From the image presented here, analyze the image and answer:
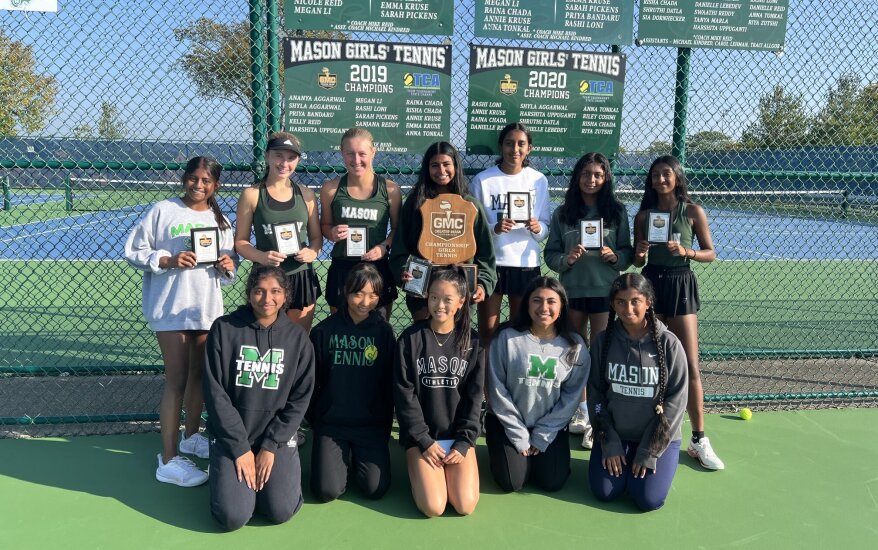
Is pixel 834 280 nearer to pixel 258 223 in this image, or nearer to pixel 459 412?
pixel 459 412

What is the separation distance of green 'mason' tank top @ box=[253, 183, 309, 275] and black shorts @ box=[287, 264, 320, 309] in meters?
0.04

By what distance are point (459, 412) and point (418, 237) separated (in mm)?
1064

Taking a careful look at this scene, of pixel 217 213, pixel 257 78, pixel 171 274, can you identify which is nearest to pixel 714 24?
pixel 257 78

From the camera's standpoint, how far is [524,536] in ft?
10.7

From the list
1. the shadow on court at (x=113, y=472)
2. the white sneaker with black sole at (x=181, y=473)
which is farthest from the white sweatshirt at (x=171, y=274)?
the shadow on court at (x=113, y=472)

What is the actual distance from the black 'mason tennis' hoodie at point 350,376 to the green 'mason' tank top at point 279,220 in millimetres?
433

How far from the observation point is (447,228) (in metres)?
3.87

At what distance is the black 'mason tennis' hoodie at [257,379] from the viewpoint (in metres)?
3.47

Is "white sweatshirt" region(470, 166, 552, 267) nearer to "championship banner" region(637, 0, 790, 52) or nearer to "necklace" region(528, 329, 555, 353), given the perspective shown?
"necklace" region(528, 329, 555, 353)

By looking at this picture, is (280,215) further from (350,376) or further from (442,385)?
(442,385)

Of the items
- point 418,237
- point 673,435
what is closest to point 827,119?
point 673,435

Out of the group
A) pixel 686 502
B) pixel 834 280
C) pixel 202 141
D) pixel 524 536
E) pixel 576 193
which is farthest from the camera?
pixel 834 280

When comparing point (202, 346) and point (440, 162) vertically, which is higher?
point (440, 162)

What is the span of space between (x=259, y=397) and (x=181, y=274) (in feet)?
2.81
